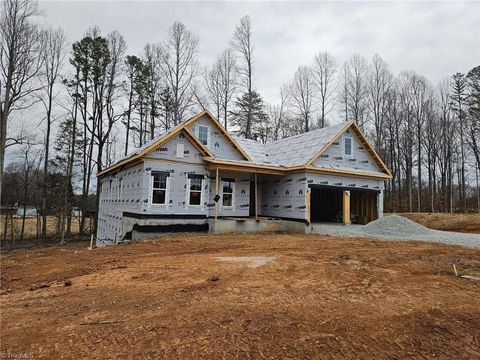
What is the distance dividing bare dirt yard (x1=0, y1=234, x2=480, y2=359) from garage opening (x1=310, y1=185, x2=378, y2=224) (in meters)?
11.4

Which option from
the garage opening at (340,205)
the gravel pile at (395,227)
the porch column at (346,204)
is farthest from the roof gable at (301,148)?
the gravel pile at (395,227)

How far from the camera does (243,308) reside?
4703 millimetres

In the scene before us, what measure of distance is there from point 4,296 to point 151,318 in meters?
3.34

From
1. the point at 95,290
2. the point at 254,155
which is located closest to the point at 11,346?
the point at 95,290

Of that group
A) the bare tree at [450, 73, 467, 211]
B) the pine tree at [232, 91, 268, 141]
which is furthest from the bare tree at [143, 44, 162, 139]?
the bare tree at [450, 73, 467, 211]

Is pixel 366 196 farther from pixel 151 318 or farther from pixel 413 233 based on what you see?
pixel 151 318

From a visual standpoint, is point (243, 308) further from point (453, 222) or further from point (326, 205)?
point (453, 222)

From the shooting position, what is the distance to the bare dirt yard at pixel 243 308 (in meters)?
3.55

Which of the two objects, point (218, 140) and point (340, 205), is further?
point (340, 205)

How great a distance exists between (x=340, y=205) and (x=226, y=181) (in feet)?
30.7

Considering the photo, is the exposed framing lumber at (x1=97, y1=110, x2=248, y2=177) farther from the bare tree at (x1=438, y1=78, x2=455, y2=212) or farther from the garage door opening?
the bare tree at (x1=438, y1=78, x2=455, y2=212)

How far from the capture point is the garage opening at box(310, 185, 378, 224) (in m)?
20.0

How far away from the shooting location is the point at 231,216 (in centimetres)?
1759

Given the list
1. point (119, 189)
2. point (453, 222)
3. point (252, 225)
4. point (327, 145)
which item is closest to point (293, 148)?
point (327, 145)
